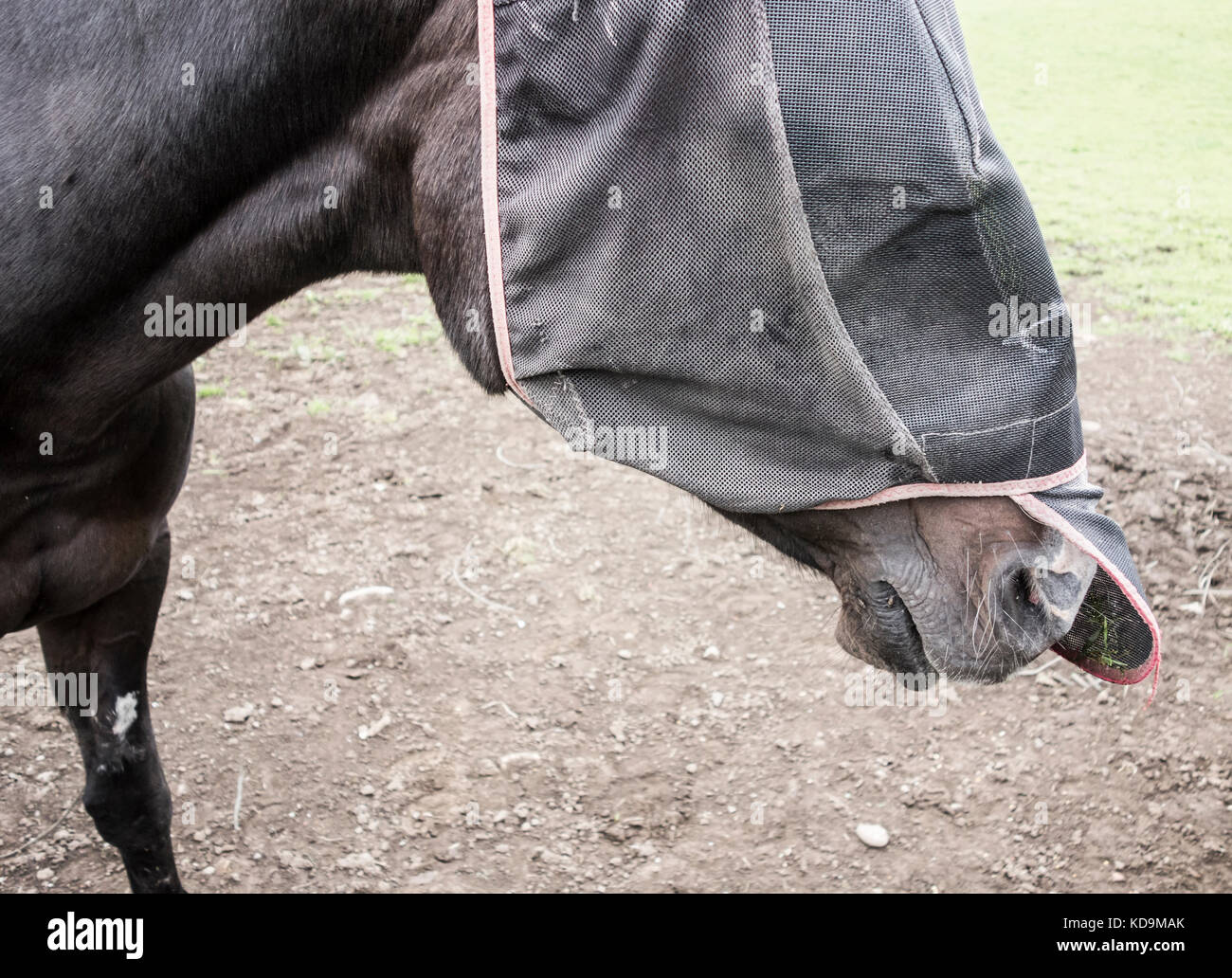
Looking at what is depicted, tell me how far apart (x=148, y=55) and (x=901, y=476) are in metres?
1.22

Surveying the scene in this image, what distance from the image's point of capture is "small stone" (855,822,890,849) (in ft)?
9.81

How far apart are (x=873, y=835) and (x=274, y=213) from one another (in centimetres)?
242

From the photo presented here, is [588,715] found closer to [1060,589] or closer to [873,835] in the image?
[873,835]

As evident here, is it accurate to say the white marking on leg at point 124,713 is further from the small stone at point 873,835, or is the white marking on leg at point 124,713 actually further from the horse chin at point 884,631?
the small stone at point 873,835

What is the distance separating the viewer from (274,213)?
156 centimetres

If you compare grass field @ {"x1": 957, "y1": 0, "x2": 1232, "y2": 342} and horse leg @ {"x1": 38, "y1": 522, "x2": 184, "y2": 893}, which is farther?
grass field @ {"x1": 957, "y1": 0, "x2": 1232, "y2": 342}

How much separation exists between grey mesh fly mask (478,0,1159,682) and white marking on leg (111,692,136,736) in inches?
70.3

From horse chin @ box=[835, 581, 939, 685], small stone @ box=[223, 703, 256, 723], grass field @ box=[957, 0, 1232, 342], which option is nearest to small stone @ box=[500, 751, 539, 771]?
small stone @ box=[223, 703, 256, 723]

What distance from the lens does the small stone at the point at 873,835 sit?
2989mm

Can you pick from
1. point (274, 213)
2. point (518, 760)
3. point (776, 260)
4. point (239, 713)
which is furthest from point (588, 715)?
point (776, 260)

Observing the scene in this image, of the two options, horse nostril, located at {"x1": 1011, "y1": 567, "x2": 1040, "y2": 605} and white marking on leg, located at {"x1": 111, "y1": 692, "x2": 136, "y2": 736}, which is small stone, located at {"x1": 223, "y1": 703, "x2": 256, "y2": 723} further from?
horse nostril, located at {"x1": 1011, "y1": 567, "x2": 1040, "y2": 605}

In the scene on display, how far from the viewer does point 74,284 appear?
158 cm

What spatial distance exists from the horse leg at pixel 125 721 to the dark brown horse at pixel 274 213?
2.84 ft
